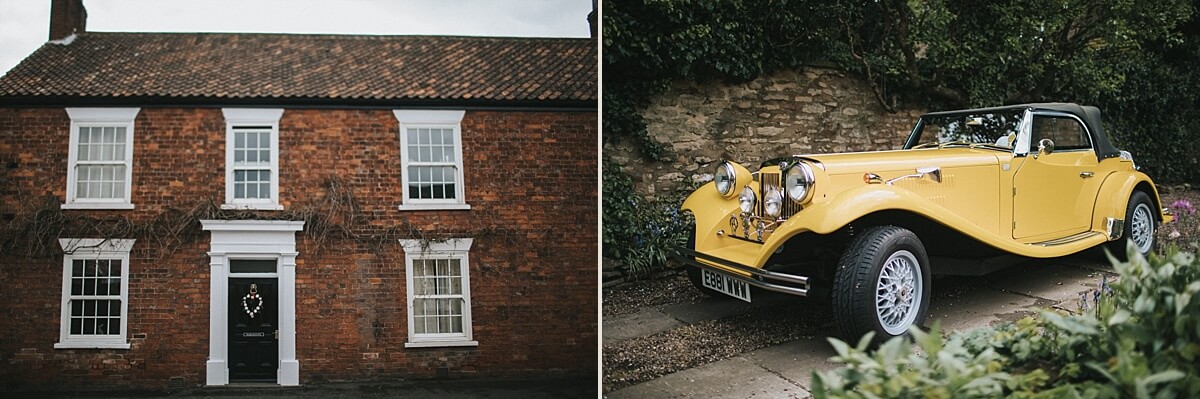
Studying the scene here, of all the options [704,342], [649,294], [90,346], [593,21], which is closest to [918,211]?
[704,342]

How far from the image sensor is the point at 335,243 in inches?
63.2

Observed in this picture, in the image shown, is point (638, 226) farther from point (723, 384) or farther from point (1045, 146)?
point (1045, 146)

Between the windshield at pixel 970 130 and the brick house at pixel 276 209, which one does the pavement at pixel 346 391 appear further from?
the windshield at pixel 970 130

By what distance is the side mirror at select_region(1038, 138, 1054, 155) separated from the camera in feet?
8.09

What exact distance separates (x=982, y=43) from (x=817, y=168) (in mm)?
761

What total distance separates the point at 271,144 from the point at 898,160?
2.11 m

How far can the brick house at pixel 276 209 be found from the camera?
1.59m

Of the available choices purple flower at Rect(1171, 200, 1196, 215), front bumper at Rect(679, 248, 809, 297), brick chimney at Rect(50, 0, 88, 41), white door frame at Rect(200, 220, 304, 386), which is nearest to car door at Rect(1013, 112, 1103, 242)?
purple flower at Rect(1171, 200, 1196, 215)

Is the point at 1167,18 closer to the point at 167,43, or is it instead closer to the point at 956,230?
the point at 956,230

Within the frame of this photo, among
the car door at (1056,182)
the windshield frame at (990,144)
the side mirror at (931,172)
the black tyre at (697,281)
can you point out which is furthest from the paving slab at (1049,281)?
the black tyre at (697,281)

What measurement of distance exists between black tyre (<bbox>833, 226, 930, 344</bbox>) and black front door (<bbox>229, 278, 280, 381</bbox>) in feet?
5.30

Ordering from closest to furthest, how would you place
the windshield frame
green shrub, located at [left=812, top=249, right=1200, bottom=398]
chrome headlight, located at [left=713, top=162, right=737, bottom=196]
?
1. green shrub, located at [left=812, top=249, right=1200, bottom=398]
2. the windshield frame
3. chrome headlight, located at [left=713, top=162, right=737, bottom=196]

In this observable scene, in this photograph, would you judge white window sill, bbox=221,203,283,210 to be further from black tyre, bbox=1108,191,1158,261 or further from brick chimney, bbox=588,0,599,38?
black tyre, bbox=1108,191,1158,261

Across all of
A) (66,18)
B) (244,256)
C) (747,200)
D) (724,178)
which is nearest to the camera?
(244,256)
